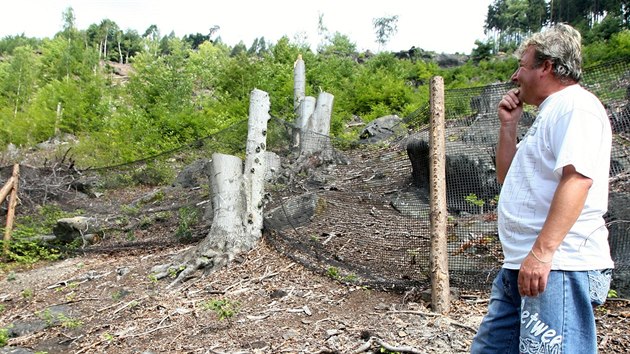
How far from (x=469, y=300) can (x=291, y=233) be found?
1963 millimetres

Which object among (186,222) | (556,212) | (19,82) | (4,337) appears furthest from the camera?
(19,82)

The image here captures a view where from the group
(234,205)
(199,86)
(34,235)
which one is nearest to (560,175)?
(234,205)

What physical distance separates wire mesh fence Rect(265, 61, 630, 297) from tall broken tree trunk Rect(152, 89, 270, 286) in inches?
9.8

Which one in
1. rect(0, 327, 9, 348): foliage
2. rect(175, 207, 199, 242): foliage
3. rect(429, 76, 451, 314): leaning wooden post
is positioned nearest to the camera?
rect(429, 76, 451, 314): leaning wooden post

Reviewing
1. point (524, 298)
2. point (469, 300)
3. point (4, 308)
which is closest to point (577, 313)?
point (524, 298)

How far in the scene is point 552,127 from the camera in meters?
1.56

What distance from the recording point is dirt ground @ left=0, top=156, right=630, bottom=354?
10.6 feet

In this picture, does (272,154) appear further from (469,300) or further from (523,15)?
(523,15)

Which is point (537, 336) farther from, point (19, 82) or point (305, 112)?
point (19, 82)

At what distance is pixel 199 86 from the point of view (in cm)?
3406

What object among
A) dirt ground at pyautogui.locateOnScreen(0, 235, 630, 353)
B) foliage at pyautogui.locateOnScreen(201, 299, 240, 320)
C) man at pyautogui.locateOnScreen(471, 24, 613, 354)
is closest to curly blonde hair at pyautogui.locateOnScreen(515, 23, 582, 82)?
man at pyautogui.locateOnScreen(471, 24, 613, 354)

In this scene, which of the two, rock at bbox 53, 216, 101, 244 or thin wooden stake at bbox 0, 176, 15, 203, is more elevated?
thin wooden stake at bbox 0, 176, 15, 203

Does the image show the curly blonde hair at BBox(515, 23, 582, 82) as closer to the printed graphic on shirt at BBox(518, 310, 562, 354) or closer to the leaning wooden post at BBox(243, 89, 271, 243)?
the printed graphic on shirt at BBox(518, 310, 562, 354)

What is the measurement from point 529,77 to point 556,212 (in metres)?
0.48
